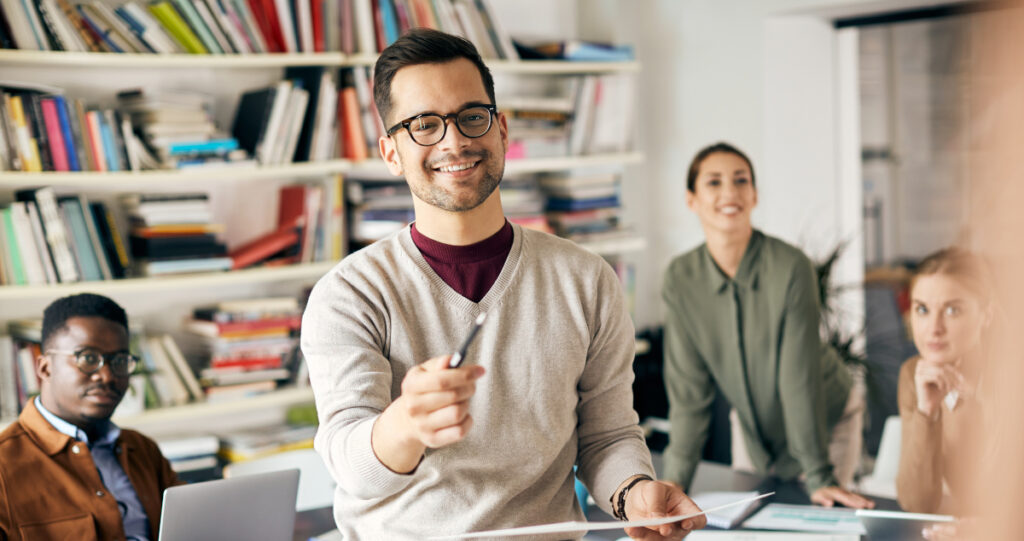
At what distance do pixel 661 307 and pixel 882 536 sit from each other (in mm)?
2796

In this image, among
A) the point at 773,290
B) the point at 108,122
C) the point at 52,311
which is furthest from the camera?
the point at 108,122

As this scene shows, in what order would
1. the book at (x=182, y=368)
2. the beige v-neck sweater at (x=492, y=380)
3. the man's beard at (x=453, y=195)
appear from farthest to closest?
the book at (x=182, y=368)
the man's beard at (x=453, y=195)
the beige v-neck sweater at (x=492, y=380)

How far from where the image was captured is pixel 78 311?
2018mm

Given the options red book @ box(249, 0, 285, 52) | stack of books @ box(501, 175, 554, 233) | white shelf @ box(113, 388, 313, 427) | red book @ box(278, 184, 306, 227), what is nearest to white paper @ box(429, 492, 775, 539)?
white shelf @ box(113, 388, 313, 427)

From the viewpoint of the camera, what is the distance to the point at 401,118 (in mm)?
Answer: 1380

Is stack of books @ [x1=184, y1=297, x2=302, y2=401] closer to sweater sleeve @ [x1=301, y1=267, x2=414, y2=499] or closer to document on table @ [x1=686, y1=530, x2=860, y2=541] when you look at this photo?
document on table @ [x1=686, y1=530, x2=860, y2=541]

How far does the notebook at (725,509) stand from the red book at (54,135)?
2.10 metres

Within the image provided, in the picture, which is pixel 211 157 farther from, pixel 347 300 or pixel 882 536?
pixel 882 536

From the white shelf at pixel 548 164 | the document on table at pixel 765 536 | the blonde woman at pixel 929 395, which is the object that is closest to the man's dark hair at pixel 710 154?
the blonde woman at pixel 929 395

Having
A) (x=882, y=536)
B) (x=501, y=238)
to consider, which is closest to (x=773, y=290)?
(x=882, y=536)

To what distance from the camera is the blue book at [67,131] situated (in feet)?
9.30

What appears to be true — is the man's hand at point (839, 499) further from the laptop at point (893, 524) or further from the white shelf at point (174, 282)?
the white shelf at point (174, 282)

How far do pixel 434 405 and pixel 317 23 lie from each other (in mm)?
2618

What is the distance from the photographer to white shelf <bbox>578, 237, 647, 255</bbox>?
13.7 feet
